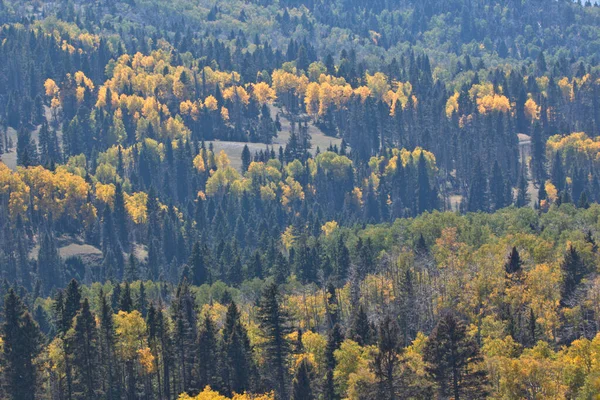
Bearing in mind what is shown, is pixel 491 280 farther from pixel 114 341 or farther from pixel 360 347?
pixel 114 341

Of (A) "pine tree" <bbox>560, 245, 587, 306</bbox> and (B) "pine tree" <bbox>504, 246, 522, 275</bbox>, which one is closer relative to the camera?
(A) "pine tree" <bbox>560, 245, 587, 306</bbox>

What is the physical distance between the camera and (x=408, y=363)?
113 meters

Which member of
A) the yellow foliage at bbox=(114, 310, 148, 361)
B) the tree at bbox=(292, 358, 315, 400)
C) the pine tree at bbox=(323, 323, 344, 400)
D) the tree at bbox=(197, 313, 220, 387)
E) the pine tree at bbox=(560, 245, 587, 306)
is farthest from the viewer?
the pine tree at bbox=(560, 245, 587, 306)

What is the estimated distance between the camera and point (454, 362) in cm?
11131

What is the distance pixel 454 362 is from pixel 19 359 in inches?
1927

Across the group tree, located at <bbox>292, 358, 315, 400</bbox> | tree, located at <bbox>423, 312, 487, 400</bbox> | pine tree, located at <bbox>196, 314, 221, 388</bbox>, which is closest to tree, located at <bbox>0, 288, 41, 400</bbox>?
pine tree, located at <bbox>196, 314, 221, 388</bbox>

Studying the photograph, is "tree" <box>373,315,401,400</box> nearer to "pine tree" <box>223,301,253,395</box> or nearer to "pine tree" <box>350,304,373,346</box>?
"pine tree" <box>350,304,373,346</box>

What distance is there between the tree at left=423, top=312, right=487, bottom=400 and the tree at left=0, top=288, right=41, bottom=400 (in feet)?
149

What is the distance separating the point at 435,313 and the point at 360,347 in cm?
3027

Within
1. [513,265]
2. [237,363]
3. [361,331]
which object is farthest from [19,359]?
[513,265]

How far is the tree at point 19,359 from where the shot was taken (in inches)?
5246

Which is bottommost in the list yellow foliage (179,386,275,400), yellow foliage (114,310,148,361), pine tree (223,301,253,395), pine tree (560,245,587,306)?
yellow foliage (179,386,275,400)

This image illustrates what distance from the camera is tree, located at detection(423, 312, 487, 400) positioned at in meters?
111

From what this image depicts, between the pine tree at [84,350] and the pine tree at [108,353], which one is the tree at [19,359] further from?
the pine tree at [108,353]
